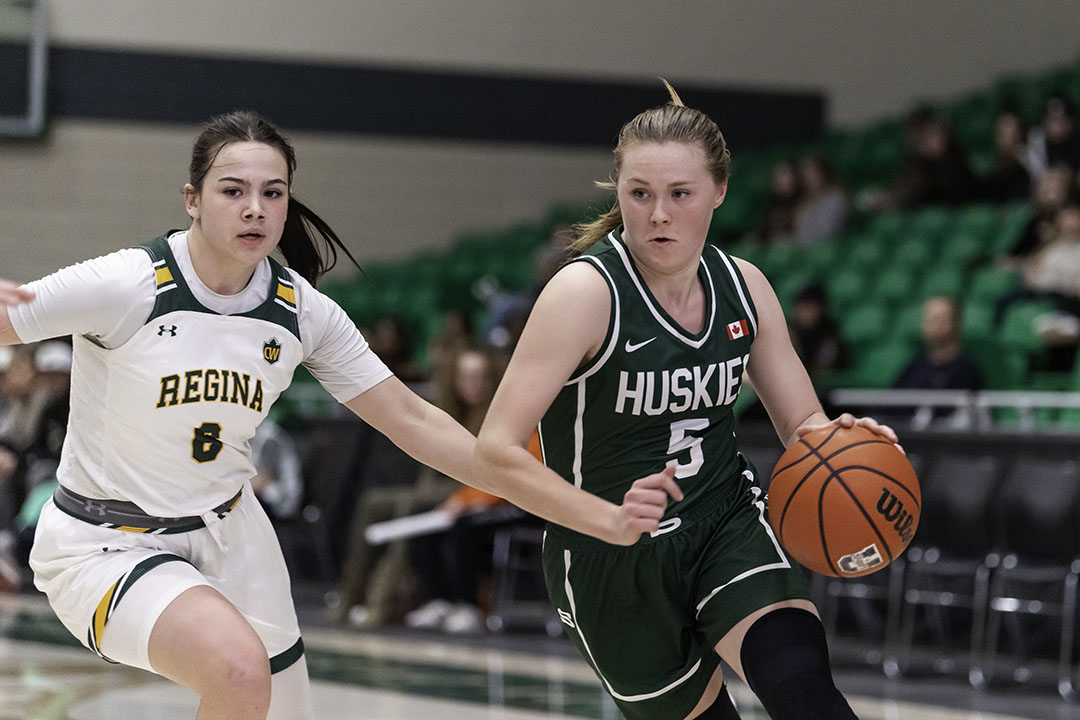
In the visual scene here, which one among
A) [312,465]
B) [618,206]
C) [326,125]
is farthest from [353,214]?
[618,206]

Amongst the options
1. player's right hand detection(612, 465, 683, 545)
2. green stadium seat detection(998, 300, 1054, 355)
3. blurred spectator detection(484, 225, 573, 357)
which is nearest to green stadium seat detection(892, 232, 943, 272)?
green stadium seat detection(998, 300, 1054, 355)

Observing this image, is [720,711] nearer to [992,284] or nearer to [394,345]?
[992,284]

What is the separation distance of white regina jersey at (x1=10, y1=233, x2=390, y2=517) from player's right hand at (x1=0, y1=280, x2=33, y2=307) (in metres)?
0.03

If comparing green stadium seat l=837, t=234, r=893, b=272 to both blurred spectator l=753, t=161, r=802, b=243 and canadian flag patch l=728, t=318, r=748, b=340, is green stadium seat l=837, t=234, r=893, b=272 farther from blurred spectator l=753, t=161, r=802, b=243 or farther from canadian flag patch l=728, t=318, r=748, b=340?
canadian flag patch l=728, t=318, r=748, b=340

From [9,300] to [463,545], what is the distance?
5.55 metres

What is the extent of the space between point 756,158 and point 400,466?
6082 mm

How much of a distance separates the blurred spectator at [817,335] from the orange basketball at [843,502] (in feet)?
18.7

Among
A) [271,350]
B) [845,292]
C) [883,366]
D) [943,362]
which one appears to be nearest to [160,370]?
[271,350]

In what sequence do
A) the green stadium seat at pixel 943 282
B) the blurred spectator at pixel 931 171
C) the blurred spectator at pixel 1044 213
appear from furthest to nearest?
the blurred spectator at pixel 931 171, the green stadium seat at pixel 943 282, the blurred spectator at pixel 1044 213

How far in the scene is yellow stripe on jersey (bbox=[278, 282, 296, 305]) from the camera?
11.0 ft

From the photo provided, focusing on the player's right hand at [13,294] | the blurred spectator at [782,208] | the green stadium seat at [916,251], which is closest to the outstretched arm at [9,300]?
the player's right hand at [13,294]

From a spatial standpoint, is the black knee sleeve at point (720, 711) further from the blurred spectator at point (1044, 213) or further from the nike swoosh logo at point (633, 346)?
the blurred spectator at point (1044, 213)

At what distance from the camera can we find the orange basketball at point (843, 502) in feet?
10.5

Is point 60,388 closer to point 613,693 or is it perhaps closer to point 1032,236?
point 1032,236
